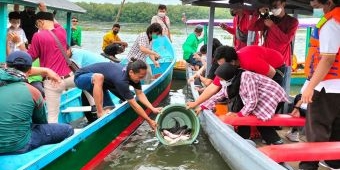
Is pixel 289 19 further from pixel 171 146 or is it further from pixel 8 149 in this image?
pixel 8 149

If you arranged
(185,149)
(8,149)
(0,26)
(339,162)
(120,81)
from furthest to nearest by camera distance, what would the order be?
(185,149) → (120,81) → (0,26) → (339,162) → (8,149)

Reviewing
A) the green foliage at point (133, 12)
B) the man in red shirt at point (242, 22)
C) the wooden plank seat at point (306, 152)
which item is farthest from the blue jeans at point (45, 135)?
the green foliage at point (133, 12)

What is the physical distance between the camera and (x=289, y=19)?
5.62 m

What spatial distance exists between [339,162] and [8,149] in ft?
10.1

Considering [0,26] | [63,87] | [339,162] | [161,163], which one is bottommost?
[161,163]

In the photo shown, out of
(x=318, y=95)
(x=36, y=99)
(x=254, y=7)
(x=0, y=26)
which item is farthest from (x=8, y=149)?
(x=254, y=7)

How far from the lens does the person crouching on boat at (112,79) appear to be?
539 cm

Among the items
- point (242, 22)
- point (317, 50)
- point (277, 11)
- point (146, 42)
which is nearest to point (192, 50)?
point (146, 42)

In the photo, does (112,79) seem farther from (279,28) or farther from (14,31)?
(14,31)

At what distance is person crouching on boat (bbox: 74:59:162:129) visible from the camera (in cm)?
539

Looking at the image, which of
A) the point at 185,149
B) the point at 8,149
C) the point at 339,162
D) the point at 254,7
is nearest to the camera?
the point at 8,149

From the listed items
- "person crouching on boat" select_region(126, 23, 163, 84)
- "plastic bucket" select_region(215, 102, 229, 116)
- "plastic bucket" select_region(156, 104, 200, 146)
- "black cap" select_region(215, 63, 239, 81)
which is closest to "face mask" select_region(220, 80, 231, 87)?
"black cap" select_region(215, 63, 239, 81)

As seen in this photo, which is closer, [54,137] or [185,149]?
[54,137]

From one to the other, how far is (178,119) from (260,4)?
2.18m
